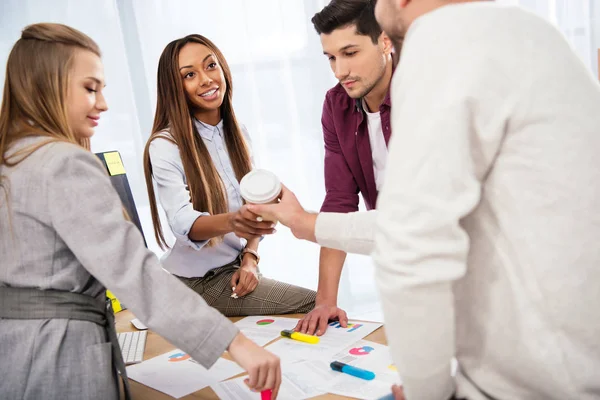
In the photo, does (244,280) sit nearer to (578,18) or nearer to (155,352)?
(155,352)

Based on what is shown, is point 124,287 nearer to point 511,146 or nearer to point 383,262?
point 383,262

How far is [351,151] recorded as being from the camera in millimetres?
1899

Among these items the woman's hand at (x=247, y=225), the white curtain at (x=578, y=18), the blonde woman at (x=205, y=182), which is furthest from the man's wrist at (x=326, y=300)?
the white curtain at (x=578, y=18)

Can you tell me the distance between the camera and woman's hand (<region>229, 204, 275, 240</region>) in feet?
4.96

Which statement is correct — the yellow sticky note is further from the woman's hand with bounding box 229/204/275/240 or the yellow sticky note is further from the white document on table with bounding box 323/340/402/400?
the white document on table with bounding box 323/340/402/400

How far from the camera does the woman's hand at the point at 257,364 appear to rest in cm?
92

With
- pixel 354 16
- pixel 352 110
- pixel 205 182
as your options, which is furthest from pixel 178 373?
pixel 354 16

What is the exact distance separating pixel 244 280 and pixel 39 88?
95cm

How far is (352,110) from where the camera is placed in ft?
6.30

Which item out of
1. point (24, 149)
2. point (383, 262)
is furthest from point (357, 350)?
point (24, 149)

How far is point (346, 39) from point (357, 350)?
1038mm

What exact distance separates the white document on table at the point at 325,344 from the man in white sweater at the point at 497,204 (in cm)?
59

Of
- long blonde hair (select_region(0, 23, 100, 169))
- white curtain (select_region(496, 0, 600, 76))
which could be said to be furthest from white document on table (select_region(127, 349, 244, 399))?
white curtain (select_region(496, 0, 600, 76))

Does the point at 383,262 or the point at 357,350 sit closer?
the point at 383,262
